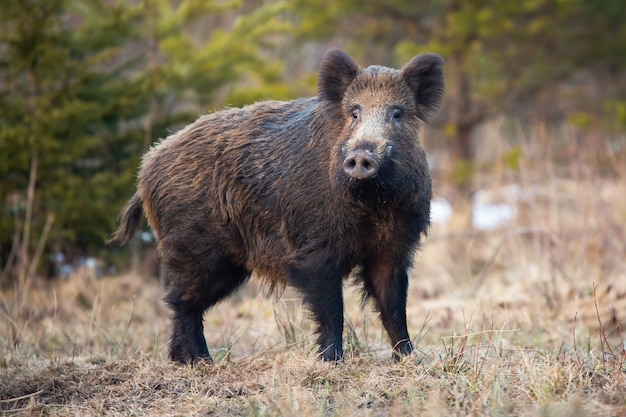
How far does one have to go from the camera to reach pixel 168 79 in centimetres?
785

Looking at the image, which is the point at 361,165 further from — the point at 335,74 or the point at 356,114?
the point at 335,74

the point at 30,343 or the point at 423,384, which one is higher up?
the point at 423,384

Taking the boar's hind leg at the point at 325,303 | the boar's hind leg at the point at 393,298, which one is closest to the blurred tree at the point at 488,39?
the boar's hind leg at the point at 393,298

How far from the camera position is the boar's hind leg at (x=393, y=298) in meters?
4.52

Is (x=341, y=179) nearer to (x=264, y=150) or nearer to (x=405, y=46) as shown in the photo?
(x=264, y=150)

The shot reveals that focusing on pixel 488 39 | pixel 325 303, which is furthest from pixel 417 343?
pixel 488 39

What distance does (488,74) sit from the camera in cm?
1146

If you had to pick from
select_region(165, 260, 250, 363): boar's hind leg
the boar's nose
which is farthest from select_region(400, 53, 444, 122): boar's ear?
select_region(165, 260, 250, 363): boar's hind leg

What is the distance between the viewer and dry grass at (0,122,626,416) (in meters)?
A: 3.59

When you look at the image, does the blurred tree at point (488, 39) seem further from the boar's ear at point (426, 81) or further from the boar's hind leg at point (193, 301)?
the boar's hind leg at point (193, 301)

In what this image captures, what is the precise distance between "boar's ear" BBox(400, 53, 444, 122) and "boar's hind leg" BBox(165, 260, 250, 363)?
1.50 metres

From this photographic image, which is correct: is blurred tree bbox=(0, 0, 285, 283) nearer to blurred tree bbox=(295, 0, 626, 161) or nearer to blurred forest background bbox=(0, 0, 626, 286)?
blurred forest background bbox=(0, 0, 626, 286)

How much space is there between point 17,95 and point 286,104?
3.40 meters

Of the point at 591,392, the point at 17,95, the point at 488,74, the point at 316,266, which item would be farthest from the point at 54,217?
the point at 488,74
